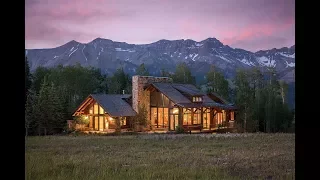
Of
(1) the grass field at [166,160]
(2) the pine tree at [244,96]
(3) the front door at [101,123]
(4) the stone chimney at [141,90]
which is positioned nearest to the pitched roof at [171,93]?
(4) the stone chimney at [141,90]

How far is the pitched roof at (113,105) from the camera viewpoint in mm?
10336

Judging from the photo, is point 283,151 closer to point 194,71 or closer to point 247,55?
point 247,55

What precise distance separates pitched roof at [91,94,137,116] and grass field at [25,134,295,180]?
235 centimetres

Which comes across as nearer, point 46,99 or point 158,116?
point 46,99

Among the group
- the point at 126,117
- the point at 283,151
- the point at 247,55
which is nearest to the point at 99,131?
the point at 126,117

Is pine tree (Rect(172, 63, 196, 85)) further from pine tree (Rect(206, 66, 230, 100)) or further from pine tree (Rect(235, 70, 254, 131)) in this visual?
pine tree (Rect(235, 70, 254, 131))

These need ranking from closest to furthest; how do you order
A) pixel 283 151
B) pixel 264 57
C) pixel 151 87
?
pixel 283 151 < pixel 264 57 < pixel 151 87

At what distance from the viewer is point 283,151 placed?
6520 millimetres

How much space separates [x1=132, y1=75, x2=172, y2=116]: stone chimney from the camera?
1091 cm

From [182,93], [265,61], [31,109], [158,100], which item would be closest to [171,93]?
[182,93]

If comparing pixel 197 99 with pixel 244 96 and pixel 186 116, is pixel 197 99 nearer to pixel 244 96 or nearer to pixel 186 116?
pixel 186 116

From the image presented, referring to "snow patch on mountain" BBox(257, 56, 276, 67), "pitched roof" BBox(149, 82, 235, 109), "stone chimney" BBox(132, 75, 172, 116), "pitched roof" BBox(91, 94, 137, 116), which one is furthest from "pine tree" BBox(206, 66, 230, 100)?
"pitched roof" BBox(91, 94, 137, 116)
